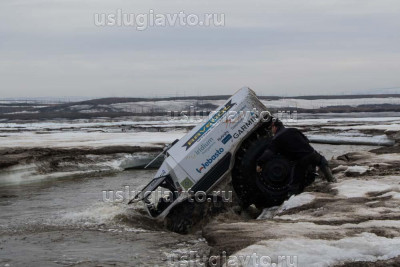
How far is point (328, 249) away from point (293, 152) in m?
4.22

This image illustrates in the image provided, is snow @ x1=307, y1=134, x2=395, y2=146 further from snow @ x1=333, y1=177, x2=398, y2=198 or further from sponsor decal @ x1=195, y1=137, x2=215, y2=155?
sponsor decal @ x1=195, y1=137, x2=215, y2=155

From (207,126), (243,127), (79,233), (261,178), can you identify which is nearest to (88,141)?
(79,233)

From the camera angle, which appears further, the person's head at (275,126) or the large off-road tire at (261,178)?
the person's head at (275,126)

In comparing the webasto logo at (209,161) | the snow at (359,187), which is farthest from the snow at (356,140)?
the webasto logo at (209,161)

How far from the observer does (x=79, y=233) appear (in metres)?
11.1

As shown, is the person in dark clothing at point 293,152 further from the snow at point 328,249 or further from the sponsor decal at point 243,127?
the snow at point 328,249

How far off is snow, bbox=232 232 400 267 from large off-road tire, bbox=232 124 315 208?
11.8ft

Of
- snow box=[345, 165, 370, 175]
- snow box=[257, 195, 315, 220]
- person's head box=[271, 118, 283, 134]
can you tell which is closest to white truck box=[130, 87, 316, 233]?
person's head box=[271, 118, 283, 134]

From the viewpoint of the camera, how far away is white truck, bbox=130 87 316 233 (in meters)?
11.1

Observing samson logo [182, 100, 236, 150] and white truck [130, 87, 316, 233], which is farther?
samson logo [182, 100, 236, 150]

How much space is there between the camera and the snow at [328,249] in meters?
6.75

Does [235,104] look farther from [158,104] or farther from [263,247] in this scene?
[158,104]

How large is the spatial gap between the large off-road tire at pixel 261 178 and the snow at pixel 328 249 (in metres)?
3.59

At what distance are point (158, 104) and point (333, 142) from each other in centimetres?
11167
